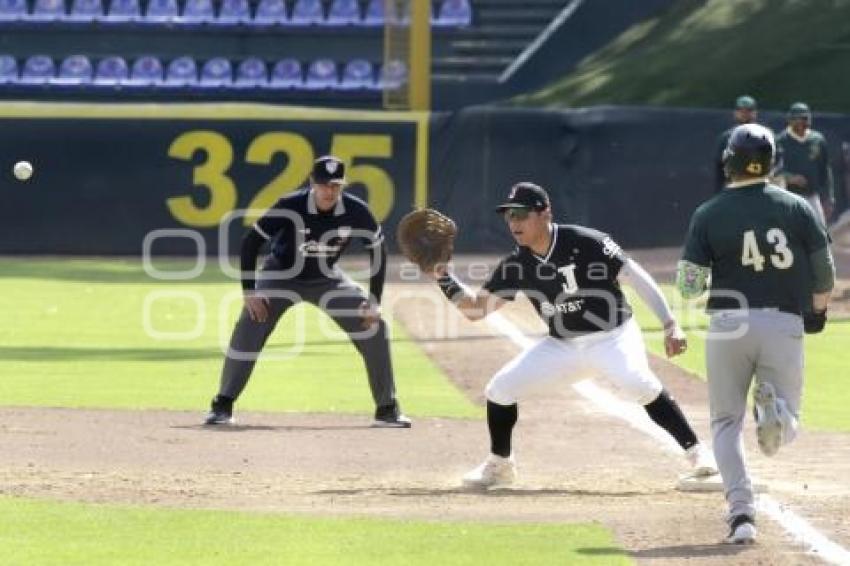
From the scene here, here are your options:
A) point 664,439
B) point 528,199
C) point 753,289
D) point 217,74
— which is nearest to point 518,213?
point 528,199

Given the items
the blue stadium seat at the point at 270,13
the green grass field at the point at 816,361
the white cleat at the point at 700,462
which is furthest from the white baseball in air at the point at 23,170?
the white cleat at the point at 700,462

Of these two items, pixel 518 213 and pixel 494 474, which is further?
pixel 494 474

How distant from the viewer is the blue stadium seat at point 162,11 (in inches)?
1400

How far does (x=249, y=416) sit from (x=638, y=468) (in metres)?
3.31

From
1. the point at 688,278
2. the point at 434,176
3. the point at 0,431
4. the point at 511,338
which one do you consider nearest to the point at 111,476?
the point at 0,431

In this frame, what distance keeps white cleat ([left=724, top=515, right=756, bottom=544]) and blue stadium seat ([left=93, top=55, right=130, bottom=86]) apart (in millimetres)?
28044

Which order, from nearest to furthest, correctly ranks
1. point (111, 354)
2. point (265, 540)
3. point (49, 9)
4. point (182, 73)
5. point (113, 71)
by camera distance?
1. point (265, 540)
2. point (111, 354)
3. point (182, 73)
4. point (113, 71)
5. point (49, 9)

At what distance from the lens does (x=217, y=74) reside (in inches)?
1363

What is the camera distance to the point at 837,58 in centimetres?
3203

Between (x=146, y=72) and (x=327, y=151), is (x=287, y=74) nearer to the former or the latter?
(x=146, y=72)

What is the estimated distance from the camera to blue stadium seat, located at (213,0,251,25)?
35.4 meters

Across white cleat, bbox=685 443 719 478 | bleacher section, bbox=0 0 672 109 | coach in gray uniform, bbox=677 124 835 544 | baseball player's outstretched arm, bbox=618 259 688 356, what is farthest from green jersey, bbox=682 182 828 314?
bleacher section, bbox=0 0 672 109

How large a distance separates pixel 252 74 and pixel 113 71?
2.63 meters

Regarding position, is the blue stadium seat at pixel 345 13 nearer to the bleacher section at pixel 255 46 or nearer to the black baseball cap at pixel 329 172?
the bleacher section at pixel 255 46
